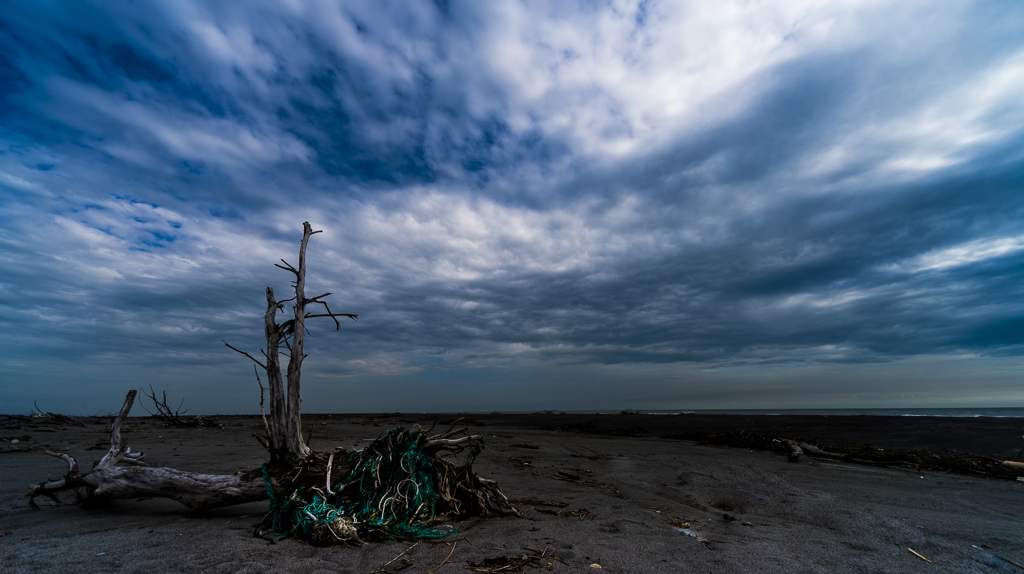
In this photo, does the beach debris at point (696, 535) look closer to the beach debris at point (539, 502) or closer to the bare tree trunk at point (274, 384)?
the beach debris at point (539, 502)

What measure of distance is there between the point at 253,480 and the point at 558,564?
4.51 m

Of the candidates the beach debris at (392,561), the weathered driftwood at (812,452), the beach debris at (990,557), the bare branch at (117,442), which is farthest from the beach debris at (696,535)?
the weathered driftwood at (812,452)

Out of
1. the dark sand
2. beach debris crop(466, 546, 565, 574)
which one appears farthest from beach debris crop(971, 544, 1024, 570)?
beach debris crop(466, 546, 565, 574)

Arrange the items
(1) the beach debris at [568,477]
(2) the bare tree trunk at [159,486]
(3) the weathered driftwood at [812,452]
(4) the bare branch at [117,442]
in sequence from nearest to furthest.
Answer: (2) the bare tree trunk at [159,486]
(4) the bare branch at [117,442]
(1) the beach debris at [568,477]
(3) the weathered driftwood at [812,452]

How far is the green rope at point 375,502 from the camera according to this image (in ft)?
16.7

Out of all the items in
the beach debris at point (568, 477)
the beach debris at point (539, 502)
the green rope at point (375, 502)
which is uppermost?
the green rope at point (375, 502)

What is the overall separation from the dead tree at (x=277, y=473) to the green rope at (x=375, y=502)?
162mm

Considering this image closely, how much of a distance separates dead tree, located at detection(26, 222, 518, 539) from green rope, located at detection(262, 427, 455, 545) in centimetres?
16

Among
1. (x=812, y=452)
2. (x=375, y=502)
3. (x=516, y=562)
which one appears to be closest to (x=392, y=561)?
(x=516, y=562)

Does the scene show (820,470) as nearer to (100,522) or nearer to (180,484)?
(180,484)

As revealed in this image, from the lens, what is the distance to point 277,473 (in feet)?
20.0

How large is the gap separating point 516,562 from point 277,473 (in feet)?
12.8

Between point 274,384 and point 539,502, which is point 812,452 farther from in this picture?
point 274,384

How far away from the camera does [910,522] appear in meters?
6.26
